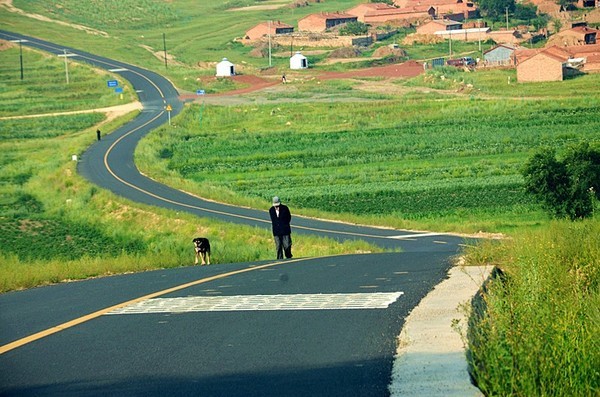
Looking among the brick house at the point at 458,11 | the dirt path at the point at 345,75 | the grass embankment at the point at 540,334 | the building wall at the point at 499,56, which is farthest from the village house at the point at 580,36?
the grass embankment at the point at 540,334

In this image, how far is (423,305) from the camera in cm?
1066

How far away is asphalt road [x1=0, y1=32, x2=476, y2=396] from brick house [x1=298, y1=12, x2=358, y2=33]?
14231 cm

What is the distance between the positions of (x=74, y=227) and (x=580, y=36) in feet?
306

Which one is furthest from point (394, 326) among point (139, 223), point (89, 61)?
point (89, 61)

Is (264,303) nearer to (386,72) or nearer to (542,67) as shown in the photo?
(542,67)

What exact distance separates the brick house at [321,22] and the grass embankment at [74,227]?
69392 mm

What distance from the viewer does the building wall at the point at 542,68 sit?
10238cm

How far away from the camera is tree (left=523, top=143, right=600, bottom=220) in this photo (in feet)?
138

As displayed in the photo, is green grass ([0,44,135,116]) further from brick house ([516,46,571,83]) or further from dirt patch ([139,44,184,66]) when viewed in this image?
brick house ([516,46,571,83])

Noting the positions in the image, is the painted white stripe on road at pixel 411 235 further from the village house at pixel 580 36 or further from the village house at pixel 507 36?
the village house at pixel 507 36

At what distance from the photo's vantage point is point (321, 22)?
15712 cm

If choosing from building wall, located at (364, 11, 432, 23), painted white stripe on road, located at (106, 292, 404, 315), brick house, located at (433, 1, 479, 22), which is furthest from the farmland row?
brick house, located at (433, 1, 479, 22)

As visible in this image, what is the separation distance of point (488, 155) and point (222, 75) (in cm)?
6143

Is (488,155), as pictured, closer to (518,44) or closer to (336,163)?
(336,163)
